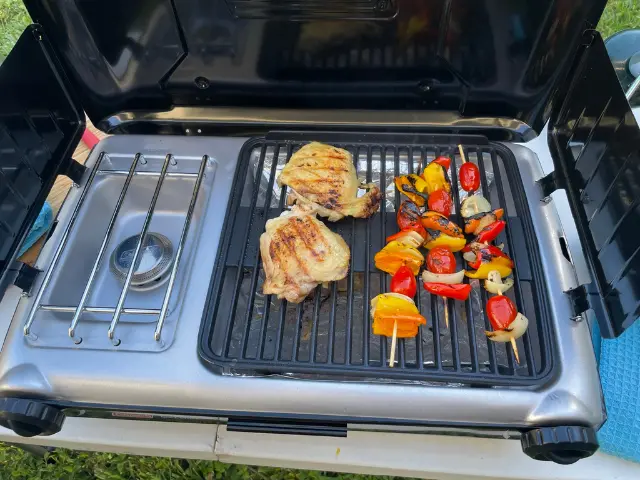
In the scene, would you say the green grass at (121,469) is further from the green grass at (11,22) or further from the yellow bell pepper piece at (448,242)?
the green grass at (11,22)

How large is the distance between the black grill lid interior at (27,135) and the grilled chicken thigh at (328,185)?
79 cm

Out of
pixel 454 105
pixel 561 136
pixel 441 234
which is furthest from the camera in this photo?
pixel 454 105

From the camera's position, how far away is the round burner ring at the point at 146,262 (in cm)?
161

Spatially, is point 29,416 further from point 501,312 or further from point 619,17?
point 619,17

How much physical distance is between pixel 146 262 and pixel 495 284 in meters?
1.12

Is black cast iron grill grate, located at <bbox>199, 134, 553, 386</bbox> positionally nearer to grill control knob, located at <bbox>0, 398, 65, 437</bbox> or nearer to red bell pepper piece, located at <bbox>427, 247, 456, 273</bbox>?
red bell pepper piece, located at <bbox>427, 247, 456, 273</bbox>

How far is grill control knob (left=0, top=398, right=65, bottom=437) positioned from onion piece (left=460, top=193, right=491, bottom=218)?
54.3 inches

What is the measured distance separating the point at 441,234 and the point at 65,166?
131cm

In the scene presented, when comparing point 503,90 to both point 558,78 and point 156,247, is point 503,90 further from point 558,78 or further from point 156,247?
point 156,247

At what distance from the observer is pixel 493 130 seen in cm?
Answer: 178

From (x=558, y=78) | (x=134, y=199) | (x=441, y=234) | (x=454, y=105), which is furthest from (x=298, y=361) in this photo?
(x=558, y=78)

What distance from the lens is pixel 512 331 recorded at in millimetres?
1325

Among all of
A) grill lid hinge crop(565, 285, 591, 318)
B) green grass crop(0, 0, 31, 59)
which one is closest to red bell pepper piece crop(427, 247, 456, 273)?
grill lid hinge crop(565, 285, 591, 318)

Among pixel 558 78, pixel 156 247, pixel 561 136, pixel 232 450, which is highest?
pixel 558 78
